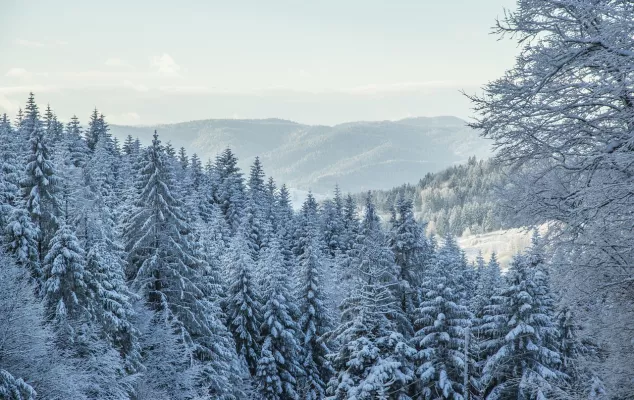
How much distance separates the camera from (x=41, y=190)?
26.1 metres

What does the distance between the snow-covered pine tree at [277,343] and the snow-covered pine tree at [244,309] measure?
0.60 meters

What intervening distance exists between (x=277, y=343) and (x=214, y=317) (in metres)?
5.31

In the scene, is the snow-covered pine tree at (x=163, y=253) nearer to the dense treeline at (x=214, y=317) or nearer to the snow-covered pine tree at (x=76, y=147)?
the dense treeline at (x=214, y=317)

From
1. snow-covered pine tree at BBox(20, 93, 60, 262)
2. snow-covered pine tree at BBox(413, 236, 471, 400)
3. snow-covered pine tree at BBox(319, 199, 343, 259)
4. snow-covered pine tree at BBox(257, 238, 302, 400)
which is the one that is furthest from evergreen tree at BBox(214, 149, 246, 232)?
snow-covered pine tree at BBox(413, 236, 471, 400)

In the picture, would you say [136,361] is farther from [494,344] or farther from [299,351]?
[494,344]

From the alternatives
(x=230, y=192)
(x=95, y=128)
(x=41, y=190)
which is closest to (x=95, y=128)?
(x=95, y=128)

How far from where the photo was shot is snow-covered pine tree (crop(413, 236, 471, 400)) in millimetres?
22984

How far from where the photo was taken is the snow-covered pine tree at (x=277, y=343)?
96.3 ft

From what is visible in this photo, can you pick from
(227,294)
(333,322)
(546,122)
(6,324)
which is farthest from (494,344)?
(6,324)

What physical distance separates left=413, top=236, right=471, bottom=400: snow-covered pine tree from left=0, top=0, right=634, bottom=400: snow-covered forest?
0.09 meters

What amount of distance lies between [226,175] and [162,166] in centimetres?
4298

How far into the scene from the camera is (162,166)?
24547mm

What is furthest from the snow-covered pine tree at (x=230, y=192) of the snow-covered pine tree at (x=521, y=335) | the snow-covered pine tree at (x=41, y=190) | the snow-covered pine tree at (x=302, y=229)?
the snow-covered pine tree at (x=521, y=335)

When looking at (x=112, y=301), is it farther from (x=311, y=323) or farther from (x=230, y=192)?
(x=230, y=192)
